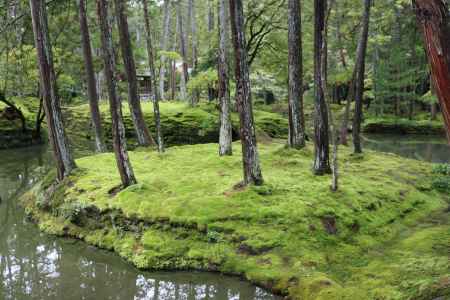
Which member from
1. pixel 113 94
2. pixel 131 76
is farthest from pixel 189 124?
pixel 113 94

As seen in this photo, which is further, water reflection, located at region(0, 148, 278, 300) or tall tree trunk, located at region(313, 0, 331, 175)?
tall tree trunk, located at region(313, 0, 331, 175)

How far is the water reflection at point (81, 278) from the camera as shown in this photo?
20.1 feet

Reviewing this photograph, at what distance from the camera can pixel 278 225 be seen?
23.9 ft

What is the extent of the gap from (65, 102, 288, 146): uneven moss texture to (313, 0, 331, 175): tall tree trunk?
27.0ft

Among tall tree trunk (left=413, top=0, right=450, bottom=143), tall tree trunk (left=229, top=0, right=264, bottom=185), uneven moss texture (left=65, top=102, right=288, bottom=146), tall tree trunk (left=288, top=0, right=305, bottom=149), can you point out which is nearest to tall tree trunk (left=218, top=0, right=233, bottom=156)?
tall tree trunk (left=288, top=0, right=305, bottom=149)

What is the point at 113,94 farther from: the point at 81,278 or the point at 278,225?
the point at 278,225

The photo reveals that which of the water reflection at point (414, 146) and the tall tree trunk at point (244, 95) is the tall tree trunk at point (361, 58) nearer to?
the tall tree trunk at point (244, 95)

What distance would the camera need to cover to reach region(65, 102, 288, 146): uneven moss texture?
1945 cm

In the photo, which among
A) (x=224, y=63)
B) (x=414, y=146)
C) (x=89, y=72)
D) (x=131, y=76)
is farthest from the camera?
(x=414, y=146)

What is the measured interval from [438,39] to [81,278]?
625 cm

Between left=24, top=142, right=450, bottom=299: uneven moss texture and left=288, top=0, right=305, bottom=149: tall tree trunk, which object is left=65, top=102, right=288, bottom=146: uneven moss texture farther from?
left=24, top=142, right=450, bottom=299: uneven moss texture

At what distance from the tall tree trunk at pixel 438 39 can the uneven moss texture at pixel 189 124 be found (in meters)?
14.2

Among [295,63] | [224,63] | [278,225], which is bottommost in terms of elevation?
[278,225]

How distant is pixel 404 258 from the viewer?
6.37 meters
